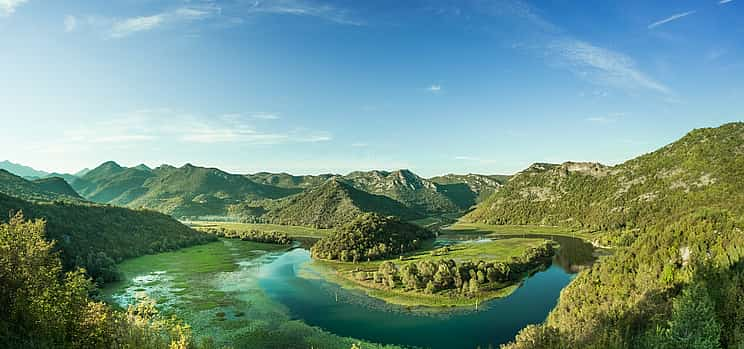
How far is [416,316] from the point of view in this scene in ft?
274

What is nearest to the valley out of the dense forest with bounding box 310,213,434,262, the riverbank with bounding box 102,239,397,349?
the riverbank with bounding box 102,239,397,349

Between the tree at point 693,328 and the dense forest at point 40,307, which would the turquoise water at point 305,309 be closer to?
the tree at point 693,328

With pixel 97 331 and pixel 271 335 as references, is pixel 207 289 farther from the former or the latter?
pixel 97 331

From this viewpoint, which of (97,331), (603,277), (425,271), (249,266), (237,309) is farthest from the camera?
(249,266)

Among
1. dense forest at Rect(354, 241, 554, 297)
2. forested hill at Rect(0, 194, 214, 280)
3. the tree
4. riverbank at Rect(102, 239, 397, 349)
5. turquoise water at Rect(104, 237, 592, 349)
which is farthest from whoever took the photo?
forested hill at Rect(0, 194, 214, 280)

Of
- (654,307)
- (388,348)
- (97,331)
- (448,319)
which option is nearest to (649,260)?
(654,307)

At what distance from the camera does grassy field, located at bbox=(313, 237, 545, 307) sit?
94.6m

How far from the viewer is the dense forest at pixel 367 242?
156125 mm

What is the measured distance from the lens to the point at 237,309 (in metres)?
91.1

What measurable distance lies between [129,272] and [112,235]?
4009 centimetres

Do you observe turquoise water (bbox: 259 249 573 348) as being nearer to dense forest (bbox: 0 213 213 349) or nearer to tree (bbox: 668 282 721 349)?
tree (bbox: 668 282 721 349)

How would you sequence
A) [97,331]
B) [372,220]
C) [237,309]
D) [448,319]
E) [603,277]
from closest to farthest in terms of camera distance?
[97,331], [603,277], [448,319], [237,309], [372,220]

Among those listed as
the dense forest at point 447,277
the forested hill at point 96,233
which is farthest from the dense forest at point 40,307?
the forested hill at point 96,233

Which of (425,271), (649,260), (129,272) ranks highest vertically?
(649,260)
